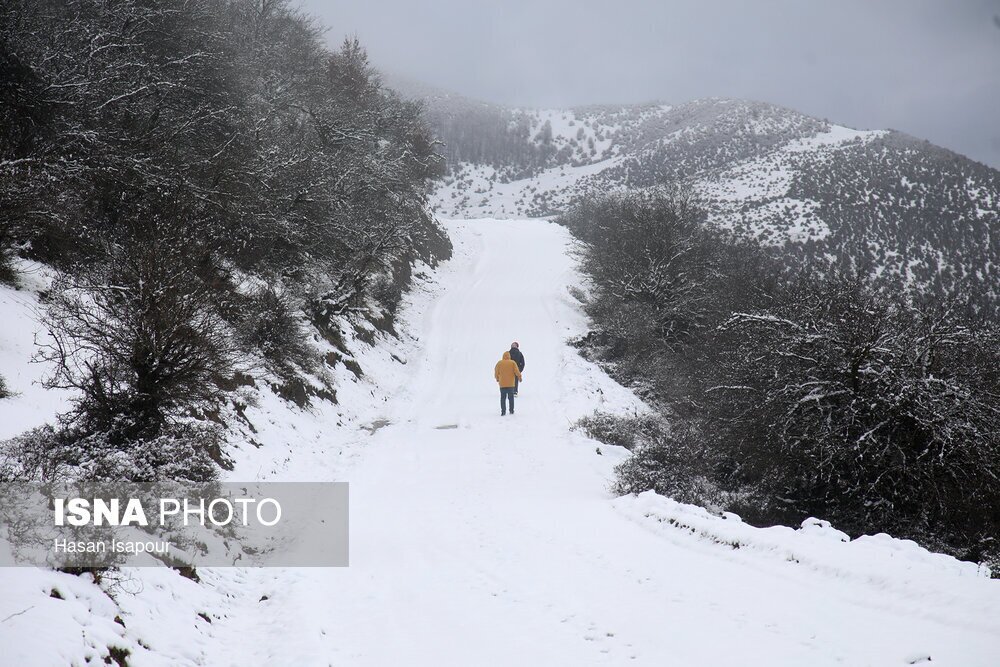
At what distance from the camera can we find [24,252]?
909 centimetres

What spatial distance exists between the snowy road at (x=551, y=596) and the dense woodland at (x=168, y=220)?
2376mm

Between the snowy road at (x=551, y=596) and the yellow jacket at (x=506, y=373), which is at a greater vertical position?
the yellow jacket at (x=506, y=373)

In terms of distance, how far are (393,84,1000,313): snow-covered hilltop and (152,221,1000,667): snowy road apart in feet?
35.9

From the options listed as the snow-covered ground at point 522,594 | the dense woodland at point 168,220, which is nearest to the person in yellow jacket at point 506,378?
the snow-covered ground at point 522,594

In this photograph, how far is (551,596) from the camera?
5.45 meters

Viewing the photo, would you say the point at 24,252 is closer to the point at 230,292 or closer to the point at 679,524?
the point at 230,292

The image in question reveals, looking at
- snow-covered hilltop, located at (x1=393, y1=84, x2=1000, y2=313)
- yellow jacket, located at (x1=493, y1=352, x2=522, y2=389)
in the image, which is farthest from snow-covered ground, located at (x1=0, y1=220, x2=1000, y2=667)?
snow-covered hilltop, located at (x1=393, y1=84, x2=1000, y2=313)

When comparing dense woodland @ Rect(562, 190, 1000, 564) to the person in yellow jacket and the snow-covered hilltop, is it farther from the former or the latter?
the snow-covered hilltop

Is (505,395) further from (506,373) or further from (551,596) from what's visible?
(551,596)

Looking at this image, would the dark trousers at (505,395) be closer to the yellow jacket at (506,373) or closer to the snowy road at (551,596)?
the yellow jacket at (506,373)

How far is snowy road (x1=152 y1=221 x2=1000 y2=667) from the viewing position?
420 centimetres

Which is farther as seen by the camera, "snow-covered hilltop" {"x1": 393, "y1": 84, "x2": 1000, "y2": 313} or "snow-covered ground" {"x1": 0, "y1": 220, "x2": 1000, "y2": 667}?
"snow-covered hilltop" {"x1": 393, "y1": 84, "x2": 1000, "y2": 313}

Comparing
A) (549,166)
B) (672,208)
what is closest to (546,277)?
(672,208)

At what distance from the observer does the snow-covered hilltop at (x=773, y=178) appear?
38.5m
